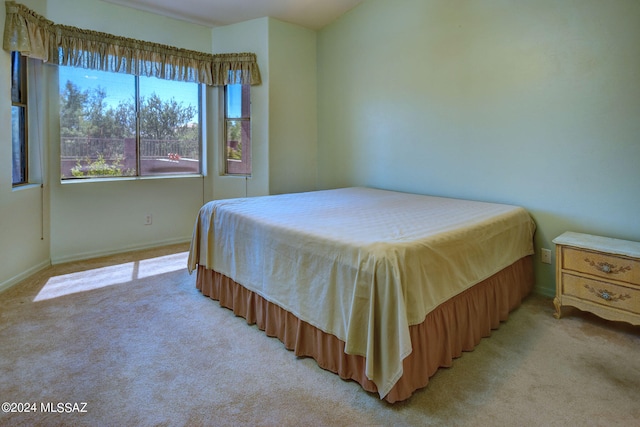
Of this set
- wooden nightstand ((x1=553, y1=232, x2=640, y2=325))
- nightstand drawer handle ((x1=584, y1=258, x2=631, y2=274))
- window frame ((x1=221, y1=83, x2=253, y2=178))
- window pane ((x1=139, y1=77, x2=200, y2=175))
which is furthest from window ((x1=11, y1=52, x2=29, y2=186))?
nightstand drawer handle ((x1=584, y1=258, x2=631, y2=274))

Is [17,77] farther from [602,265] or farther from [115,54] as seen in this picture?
[602,265]

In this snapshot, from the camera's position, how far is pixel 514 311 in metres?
2.55

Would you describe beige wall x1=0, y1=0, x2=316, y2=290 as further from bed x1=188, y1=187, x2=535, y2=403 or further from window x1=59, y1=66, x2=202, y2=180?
bed x1=188, y1=187, x2=535, y2=403

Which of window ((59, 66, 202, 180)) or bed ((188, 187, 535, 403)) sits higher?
window ((59, 66, 202, 180))

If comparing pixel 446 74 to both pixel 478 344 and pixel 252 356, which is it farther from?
pixel 252 356

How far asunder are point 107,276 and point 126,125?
170 centimetres

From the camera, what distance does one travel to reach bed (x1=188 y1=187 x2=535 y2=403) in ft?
5.05

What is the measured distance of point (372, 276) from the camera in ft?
5.01

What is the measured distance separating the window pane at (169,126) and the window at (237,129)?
1.16ft

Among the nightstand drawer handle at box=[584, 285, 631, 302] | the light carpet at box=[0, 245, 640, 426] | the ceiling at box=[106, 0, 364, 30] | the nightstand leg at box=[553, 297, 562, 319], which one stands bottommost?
the light carpet at box=[0, 245, 640, 426]

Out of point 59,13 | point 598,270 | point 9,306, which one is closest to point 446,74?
point 598,270

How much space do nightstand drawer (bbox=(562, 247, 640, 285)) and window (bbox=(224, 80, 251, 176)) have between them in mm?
3353

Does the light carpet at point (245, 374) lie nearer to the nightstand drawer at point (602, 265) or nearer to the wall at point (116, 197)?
the nightstand drawer at point (602, 265)

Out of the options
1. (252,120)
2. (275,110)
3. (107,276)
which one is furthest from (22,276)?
(275,110)
